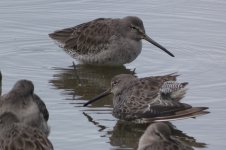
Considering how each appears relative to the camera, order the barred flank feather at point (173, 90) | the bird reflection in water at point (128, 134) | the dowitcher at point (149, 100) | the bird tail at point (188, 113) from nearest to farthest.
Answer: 1. the bird reflection in water at point (128, 134)
2. the bird tail at point (188, 113)
3. the dowitcher at point (149, 100)
4. the barred flank feather at point (173, 90)

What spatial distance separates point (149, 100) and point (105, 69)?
2714 mm

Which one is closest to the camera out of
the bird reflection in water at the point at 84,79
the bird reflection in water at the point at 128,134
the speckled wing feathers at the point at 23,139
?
the speckled wing feathers at the point at 23,139

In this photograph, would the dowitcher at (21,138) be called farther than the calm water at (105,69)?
No

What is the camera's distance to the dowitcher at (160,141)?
8.57 m

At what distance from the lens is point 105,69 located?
529 inches

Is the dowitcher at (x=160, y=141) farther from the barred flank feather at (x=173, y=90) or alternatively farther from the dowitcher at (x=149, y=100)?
the barred flank feather at (x=173, y=90)

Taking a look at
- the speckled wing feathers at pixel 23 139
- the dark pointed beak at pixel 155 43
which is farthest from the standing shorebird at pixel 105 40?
the speckled wing feathers at pixel 23 139

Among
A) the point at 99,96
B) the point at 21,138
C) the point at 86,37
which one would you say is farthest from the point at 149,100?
the point at 86,37

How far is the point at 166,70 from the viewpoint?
1265 cm

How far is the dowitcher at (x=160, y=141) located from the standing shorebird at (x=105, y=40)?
4.29 meters

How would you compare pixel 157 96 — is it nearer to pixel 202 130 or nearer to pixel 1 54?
pixel 202 130

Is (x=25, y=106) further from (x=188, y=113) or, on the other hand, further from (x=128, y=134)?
(x=188, y=113)

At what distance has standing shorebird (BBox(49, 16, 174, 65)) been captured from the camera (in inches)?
526

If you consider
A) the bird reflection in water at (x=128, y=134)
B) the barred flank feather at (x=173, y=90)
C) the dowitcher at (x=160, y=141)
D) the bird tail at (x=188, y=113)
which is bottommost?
the bird reflection in water at (x=128, y=134)
